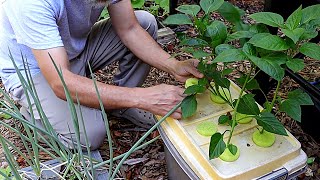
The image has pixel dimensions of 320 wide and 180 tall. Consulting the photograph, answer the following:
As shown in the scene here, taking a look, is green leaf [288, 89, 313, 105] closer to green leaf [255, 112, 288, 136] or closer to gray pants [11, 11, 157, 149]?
green leaf [255, 112, 288, 136]

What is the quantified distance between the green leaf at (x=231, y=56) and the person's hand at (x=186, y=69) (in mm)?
353

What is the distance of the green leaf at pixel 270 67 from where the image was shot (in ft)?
3.66

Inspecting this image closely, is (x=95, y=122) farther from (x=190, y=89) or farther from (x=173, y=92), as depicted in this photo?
(x=190, y=89)

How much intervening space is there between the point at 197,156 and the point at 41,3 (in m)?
0.73

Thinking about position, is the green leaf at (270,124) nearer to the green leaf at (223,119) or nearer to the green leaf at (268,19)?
the green leaf at (223,119)

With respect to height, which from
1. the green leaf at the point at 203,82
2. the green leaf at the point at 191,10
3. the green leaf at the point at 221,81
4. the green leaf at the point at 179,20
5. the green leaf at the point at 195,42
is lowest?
the green leaf at the point at 203,82

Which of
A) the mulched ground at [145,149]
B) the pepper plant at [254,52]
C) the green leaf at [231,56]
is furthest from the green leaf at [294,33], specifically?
the mulched ground at [145,149]

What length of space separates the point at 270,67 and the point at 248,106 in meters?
0.17

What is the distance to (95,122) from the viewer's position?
175cm

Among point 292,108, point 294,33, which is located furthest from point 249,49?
point 292,108

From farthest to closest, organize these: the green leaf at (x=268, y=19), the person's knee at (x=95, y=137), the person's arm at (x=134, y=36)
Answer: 1. the person's arm at (x=134, y=36)
2. the person's knee at (x=95, y=137)
3. the green leaf at (x=268, y=19)

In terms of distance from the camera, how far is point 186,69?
1599mm

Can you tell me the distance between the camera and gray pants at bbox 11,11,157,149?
5.73 feet

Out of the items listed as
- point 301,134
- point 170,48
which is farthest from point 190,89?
point 170,48
